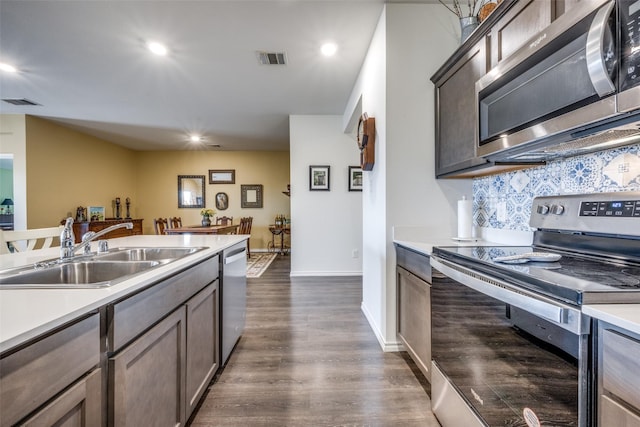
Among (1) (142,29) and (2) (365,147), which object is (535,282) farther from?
(1) (142,29)

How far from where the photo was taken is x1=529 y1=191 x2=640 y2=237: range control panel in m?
1.09

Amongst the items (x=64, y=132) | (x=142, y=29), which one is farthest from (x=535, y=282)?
(x=64, y=132)

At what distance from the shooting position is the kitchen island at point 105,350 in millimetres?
626

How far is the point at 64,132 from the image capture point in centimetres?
544

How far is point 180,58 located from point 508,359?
11.6 ft

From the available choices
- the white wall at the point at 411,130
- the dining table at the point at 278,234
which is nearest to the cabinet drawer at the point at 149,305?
the white wall at the point at 411,130

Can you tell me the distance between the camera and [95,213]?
624 cm

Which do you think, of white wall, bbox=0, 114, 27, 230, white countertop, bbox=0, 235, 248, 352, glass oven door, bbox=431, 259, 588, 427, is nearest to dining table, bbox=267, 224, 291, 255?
white wall, bbox=0, 114, 27, 230

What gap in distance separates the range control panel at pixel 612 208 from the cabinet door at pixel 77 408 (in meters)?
1.82

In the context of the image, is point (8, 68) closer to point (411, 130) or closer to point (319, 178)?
point (319, 178)

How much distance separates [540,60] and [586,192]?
63 centimetres

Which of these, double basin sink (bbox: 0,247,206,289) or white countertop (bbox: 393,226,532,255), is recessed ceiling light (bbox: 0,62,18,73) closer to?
double basin sink (bbox: 0,247,206,289)

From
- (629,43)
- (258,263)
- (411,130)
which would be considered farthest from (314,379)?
(258,263)

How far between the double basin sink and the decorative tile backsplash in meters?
1.93
